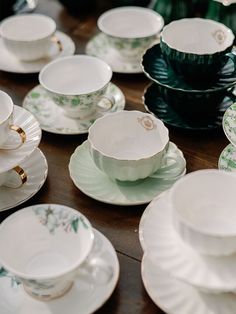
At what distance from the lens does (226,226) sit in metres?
0.69

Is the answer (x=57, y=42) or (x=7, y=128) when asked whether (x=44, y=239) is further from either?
(x=57, y=42)

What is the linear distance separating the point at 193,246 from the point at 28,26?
27.5 inches

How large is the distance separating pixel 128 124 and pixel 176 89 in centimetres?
9

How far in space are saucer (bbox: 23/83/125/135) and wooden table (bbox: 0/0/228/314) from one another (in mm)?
16

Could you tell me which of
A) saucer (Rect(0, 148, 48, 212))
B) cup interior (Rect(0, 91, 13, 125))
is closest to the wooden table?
saucer (Rect(0, 148, 48, 212))

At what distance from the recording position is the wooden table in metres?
0.70

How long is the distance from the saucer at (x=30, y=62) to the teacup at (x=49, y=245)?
18.1 inches

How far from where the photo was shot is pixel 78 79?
1.03 meters

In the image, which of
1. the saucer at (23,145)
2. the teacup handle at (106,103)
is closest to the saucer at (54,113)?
the teacup handle at (106,103)

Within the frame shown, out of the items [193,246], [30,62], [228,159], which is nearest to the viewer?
[193,246]

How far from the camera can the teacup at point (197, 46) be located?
2.94 feet

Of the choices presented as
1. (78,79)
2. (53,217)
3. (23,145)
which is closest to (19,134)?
(23,145)

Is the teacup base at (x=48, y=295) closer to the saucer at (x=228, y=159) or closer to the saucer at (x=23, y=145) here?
the saucer at (x=23, y=145)

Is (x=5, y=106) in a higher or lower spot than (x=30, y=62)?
higher
